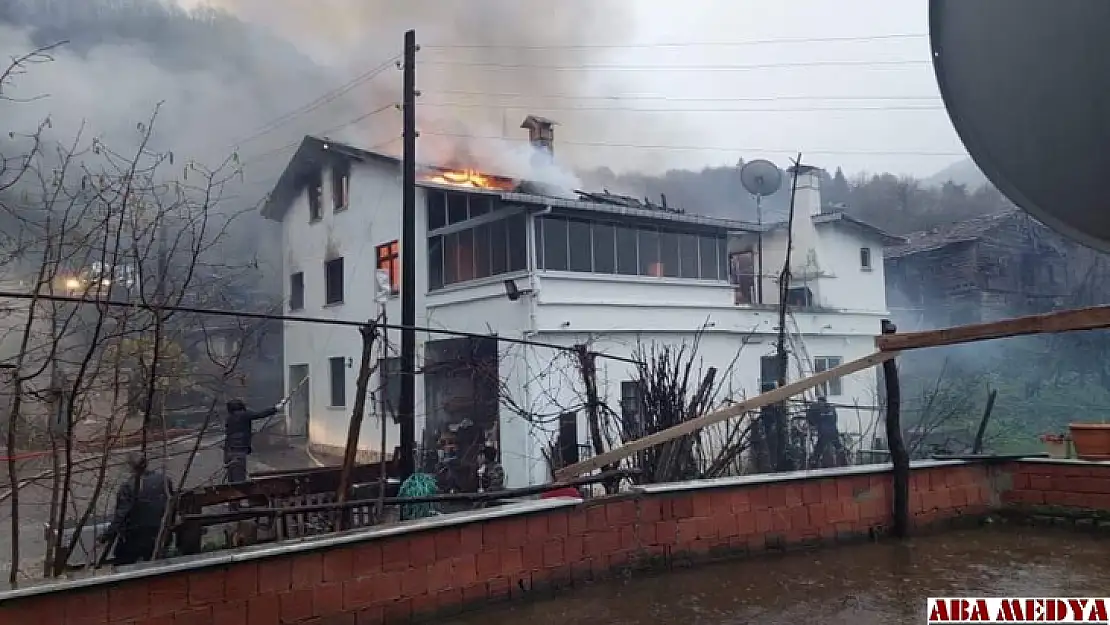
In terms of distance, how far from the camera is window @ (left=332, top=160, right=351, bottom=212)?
17781mm

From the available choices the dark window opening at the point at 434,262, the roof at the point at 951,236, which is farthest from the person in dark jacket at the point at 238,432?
the roof at the point at 951,236

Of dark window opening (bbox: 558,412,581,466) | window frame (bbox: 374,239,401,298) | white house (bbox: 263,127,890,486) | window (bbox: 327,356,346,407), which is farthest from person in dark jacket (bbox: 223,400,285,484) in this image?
window (bbox: 327,356,346,407)

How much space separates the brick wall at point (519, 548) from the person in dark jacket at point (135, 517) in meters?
1.10

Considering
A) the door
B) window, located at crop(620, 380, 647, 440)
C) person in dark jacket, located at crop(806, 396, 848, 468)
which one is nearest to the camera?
window, located at crop(620, 380, 647, 440)

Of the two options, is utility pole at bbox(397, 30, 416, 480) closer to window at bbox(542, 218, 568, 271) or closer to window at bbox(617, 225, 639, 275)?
window at bbox(542, 218, 568, 271)

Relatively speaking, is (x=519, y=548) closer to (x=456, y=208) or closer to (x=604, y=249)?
(x=604, y=249)

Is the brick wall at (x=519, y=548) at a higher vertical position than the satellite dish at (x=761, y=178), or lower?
lower

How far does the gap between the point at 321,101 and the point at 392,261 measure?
11405mm

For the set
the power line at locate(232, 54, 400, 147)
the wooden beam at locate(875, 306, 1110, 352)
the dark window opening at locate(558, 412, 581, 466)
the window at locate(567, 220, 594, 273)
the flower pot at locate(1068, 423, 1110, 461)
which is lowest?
the dark window opening at locate(558, 412, 581, 466)

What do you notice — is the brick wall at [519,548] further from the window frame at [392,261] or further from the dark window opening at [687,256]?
the window frame at [392,261]

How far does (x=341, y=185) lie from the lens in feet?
59.8

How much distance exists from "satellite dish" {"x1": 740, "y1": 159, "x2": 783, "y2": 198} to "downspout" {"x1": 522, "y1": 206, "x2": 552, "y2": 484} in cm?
786

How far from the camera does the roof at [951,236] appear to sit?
23047mm

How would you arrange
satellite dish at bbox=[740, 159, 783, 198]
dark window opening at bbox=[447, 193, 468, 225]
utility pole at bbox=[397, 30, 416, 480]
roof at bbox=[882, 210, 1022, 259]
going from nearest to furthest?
utility pole at bbox=[397, 30, 416, 480]
dark window opening at bbox=[447, 193, 468, 225]
satellite dish at bbox=[740, 159, 783, 198]
roof at bbox=[882, 210, 1022, 259]
